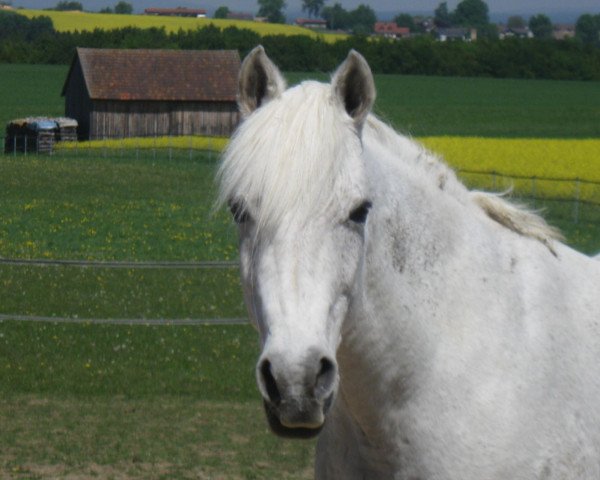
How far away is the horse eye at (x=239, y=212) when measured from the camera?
119 inches

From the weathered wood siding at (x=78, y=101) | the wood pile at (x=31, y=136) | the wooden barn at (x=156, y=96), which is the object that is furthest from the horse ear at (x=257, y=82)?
the weathered wood siding at (x=78, y=101)

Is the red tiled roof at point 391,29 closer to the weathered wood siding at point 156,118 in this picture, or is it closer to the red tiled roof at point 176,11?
the red tiled roof at point 176,11

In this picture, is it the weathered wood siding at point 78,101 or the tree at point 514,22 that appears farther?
the tree at point 514,22

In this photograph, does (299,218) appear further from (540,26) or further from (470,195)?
(540,26)

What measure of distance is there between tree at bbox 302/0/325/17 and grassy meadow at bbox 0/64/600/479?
146918 mm

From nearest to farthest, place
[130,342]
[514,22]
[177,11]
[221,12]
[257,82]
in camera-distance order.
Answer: [257,82] < [130,342] < [221,12] < [177,11] < [514,22]

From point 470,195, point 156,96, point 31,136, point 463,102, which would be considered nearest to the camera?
point 470,195

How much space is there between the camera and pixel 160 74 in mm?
54750

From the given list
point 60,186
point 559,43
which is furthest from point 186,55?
point 559,43

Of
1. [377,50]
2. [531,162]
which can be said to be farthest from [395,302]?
[377,50]

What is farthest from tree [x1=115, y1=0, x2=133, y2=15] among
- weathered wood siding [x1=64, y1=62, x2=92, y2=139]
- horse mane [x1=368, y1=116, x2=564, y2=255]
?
horse mane [x1=368, y1=116, x2=564, y2=255]

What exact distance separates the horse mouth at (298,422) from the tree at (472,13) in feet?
467

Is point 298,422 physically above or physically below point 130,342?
above

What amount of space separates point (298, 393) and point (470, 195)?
1.22 meters
